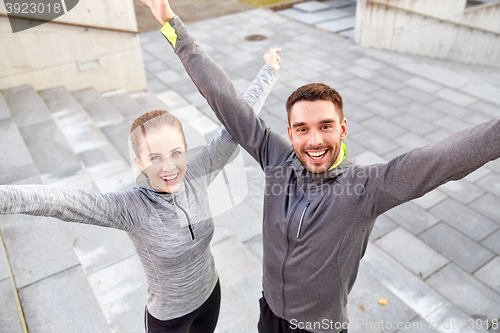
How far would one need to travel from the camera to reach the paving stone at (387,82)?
740 cm

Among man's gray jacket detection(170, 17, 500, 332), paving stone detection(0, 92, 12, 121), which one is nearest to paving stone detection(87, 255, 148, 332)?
man's gray jacket detection(170, 17, 500, 332)

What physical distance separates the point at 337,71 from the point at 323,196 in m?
6.76

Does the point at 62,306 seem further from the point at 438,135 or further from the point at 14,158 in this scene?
the point at 438,135

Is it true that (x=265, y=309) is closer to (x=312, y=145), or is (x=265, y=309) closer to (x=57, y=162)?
(x=312, y=145)

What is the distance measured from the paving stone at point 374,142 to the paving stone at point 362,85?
157 cm

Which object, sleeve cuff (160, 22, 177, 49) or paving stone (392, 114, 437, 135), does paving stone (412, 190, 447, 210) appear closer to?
paving stone (392, 114, 437, 135)

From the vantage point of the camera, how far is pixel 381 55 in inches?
347

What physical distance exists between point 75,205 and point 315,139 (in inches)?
39.4

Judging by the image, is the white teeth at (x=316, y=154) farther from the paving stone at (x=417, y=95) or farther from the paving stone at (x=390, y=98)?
the paving stone at (x=417, y=95)

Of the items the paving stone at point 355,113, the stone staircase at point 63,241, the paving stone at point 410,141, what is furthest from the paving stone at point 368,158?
the stone staircase at point 63,241

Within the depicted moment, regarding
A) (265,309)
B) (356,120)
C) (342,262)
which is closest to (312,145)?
(342,262)

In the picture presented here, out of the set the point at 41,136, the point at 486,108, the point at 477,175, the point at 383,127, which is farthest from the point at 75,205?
the point at 486,108

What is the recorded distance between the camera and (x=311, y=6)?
1201 centimetres

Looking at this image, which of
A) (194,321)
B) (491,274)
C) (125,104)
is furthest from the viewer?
(125,104)
